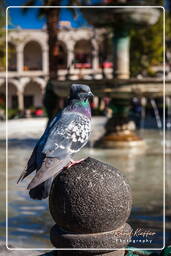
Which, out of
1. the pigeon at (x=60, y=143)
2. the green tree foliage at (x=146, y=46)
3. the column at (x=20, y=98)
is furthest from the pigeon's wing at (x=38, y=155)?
the column at (x=20, y=98)

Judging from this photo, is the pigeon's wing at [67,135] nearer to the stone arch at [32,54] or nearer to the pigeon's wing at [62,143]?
the pigeon's wing at [62,143]

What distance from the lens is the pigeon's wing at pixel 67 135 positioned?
11.7ft

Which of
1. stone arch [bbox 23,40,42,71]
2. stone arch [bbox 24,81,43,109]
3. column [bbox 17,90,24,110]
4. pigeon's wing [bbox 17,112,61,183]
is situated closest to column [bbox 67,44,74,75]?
pigeon's wing [bbox 17,112,61,183]

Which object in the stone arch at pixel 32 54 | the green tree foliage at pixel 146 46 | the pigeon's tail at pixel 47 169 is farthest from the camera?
the stone arch at pixel 32 54

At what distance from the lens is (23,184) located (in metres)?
9.13

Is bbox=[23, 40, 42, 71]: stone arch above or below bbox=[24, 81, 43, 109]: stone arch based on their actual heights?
above

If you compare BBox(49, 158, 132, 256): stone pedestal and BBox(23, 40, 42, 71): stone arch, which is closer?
BBox(49, 158, 132, 256): stone pedestal

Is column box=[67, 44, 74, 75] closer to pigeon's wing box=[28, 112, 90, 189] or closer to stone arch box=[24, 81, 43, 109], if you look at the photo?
pigeon's wing box=[28, 112, 90, 189]

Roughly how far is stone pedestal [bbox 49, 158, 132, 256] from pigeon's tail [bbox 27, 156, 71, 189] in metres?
0.11

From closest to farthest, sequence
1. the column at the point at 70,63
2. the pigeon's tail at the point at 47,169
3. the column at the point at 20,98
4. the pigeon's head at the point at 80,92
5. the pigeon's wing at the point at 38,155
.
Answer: the pigeon's tail at the point at 47,169, the pigeon's wing at the point at 38,155, the pigeon's head at the point at 80,92, the column at the point at 70,63, the column at the point at 20,98

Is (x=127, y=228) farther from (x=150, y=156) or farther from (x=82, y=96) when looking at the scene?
(x=150, y=156)

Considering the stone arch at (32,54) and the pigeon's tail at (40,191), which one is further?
the stone arch at (32,54)

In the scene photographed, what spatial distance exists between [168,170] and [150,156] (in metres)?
1.89

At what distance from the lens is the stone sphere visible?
3566 millimetres
